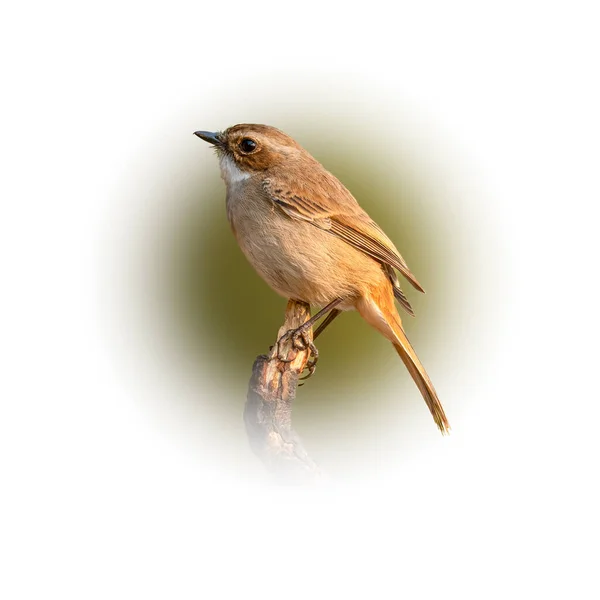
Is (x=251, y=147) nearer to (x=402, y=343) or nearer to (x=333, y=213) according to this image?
(x=333, y=213)

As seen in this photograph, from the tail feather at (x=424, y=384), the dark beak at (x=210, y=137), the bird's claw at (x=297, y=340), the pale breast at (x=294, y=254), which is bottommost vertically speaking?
the tail feather at (x=424, y=384)

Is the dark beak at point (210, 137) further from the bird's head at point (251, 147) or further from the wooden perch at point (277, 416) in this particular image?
the wooden perch at point (277, 416)

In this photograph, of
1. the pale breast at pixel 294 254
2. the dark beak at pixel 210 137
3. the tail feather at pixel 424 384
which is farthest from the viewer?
the dark beak at pixel 210 137

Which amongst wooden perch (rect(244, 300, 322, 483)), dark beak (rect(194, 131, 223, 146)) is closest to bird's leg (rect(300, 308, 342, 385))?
wooden perch (rect(244, 300, 322, 483))

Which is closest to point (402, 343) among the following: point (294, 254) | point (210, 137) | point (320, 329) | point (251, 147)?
point (320, 329)

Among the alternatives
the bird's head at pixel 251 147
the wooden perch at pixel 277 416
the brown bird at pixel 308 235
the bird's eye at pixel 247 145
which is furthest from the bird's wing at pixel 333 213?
the wooden perch at pixel 277 416

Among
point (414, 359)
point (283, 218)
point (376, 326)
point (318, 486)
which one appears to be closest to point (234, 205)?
point (283, 218)
